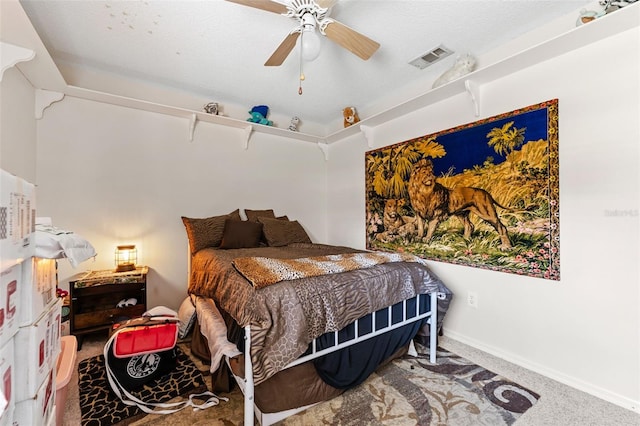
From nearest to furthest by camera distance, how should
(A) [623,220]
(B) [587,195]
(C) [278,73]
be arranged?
1. (A) [623,220]
2. (B) [587,195]
3. (C) [278,73]

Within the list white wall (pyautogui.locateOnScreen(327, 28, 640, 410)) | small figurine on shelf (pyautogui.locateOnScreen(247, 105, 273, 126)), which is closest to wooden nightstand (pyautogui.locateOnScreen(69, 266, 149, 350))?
small figurine on shelf (pyautogui.locateOnScreen(247, 105, 273, 126))

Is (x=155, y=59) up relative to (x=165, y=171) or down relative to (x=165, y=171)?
up

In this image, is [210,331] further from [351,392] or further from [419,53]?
[419,53]

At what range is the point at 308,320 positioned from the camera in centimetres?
137

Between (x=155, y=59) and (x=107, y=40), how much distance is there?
0.33 meters

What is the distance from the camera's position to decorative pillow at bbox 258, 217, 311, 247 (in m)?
2.97

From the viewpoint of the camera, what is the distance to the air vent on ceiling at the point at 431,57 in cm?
223

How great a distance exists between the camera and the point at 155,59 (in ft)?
7.72

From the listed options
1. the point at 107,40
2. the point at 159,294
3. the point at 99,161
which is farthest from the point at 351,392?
the point at 107,40

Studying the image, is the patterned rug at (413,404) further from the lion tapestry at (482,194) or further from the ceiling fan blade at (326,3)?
the ceiling fan blade at (326,3)

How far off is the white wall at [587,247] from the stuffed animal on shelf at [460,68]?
243mm

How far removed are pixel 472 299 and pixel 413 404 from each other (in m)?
1.12

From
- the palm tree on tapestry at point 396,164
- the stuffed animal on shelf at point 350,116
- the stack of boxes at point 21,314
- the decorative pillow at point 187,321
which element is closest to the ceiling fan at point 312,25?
the palm tree on tapestry at point 396,164

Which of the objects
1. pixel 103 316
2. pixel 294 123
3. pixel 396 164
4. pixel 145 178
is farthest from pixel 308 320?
pixel 294 123
